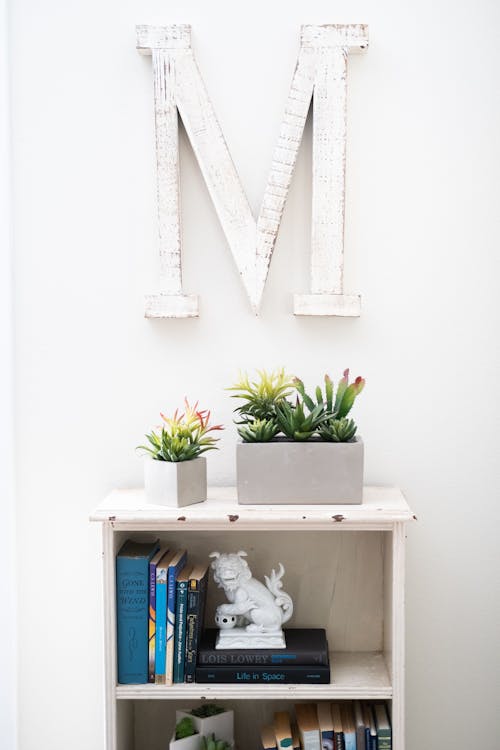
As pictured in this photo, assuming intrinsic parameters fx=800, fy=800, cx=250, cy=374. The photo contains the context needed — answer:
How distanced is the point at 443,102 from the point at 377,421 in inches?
28.4

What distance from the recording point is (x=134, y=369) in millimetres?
1808

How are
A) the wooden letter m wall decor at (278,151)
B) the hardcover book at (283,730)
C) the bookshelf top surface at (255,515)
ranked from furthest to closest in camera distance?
the wooden letter m wall decor at (278,151)
the hardcover book at (283,730)
the bookshelf top surface at (255,515)

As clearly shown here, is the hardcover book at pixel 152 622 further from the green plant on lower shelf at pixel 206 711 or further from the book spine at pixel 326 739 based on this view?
the book spine at pixel 326 739

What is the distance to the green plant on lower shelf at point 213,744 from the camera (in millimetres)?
1639

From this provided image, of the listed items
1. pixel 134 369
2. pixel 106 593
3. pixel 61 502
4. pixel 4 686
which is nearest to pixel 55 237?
pixel 134 369

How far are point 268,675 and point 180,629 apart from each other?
0.64 ft

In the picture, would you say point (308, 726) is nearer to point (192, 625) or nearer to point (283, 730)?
point (283, 730)

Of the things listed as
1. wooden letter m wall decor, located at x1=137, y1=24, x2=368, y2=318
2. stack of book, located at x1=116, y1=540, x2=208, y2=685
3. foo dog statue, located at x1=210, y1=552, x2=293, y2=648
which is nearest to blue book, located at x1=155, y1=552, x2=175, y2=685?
stack of book, located at x1=116, y1=540, x2=208, y2=685

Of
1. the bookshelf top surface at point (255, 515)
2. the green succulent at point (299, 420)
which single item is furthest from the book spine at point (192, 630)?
the green succulent at point (299, 420)

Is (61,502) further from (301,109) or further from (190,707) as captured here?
(301,109)

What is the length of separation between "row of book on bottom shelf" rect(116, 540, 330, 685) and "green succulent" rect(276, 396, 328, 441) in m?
0.36

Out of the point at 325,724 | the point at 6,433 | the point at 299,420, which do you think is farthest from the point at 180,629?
the point at 6,433

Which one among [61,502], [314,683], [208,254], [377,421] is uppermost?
[208,254]

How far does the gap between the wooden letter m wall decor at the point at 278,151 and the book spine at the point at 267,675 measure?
29.1 inches
